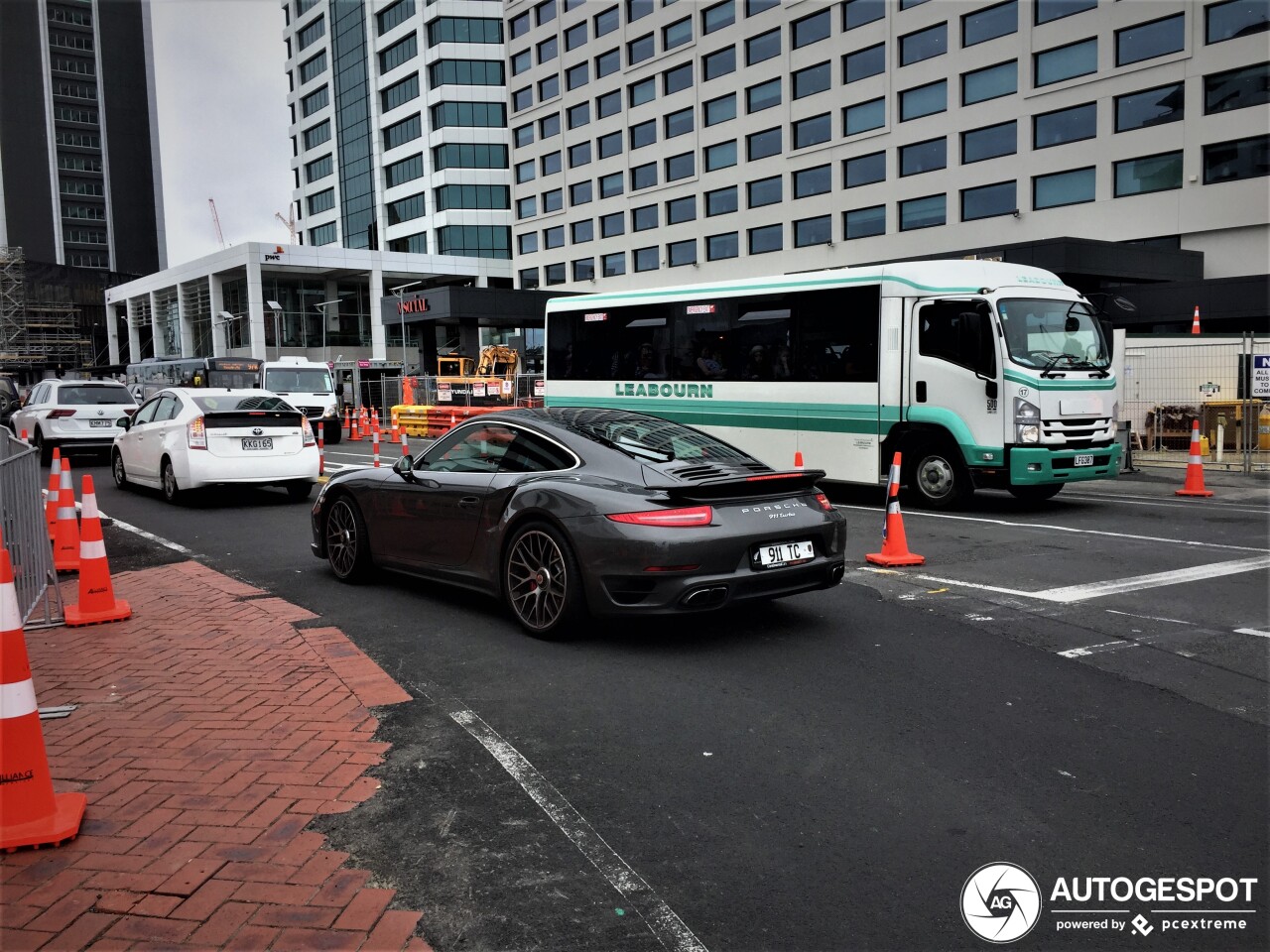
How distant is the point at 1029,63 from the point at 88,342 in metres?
84.4

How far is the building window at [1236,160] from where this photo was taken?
33.8 m

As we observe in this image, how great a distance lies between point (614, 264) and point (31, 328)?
58646 mm

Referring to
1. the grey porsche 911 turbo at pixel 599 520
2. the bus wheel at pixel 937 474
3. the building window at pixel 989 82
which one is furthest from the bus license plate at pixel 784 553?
the building window at pixel 989 82

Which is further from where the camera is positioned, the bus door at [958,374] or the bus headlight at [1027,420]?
the bus door at [958,374]

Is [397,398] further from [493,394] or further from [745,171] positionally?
[745,171]

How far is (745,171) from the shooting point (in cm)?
5394

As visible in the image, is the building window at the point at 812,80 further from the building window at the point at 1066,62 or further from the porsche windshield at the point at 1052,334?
the porsche windshield at the point at 1052,334

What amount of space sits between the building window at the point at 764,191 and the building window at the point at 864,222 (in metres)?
4.77

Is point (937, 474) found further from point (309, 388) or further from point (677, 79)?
point (677, 79)

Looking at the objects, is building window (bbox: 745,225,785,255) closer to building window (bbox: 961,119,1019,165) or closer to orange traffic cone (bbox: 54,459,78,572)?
building window (bbox: 961,119,1019,165)

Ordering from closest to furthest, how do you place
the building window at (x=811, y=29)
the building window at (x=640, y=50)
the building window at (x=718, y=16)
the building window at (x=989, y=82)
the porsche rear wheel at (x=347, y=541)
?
the porsche rear wheel at (x=347, y=541)
the building window at (x=989, y=82)
the building window at (x=811, y=29)
the building window at (x=718, y=16)
the building window at (x=640, y=50)

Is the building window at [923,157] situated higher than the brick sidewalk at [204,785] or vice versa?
the building window at [923,157]

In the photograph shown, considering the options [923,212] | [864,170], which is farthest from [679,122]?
[923,212]

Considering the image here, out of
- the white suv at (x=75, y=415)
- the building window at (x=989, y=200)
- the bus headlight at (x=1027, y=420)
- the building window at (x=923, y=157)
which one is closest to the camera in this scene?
the bus headlight at (x=1027, y=420)
